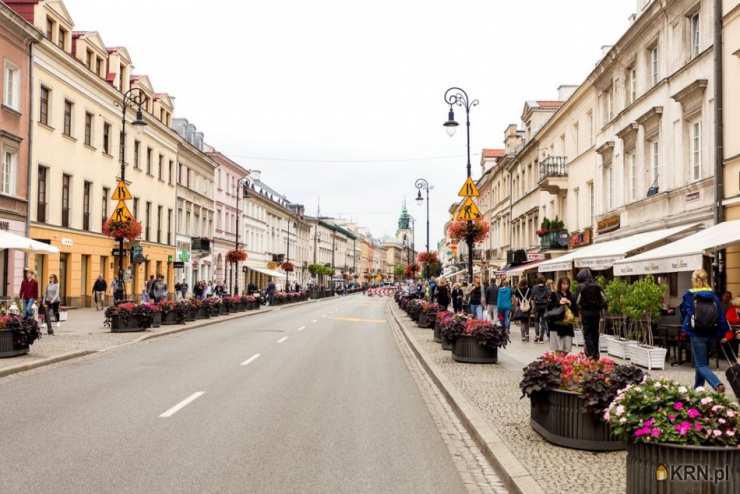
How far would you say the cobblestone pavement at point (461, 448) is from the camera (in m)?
6.04

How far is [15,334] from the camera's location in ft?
48.0

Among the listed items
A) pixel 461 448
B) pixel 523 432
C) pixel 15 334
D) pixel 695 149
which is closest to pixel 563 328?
pixel 523 432

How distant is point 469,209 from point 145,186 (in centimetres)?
3335

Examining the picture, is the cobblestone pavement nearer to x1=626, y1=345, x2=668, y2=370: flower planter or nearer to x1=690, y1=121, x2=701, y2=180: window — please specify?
x1=626, y1=345, x2=668, y2=370: flower planter

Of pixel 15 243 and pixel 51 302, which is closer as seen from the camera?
pixel 15 243

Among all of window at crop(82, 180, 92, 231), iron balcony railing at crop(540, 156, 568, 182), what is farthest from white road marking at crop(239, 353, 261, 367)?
window at crop(82, 180, 92, 231)

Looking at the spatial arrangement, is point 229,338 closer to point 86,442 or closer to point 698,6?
point 86,442

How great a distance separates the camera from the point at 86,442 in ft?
23.8

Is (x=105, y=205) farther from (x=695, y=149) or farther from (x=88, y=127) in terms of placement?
(x=695, y=149)

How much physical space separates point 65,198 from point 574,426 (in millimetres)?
33483

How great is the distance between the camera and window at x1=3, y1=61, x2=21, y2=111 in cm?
2931

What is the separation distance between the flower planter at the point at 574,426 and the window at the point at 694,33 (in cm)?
1671

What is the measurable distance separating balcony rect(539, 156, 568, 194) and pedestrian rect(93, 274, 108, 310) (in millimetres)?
22256

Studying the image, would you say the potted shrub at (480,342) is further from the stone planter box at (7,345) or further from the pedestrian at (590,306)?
the stone planter box at (7,345)
